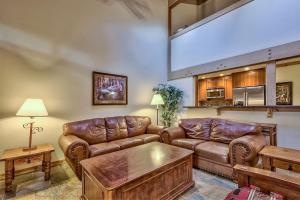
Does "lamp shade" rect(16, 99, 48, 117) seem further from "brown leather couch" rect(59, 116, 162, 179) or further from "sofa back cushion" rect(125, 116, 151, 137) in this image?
"sofa back cushion" rect(125, 116, 151, 137)

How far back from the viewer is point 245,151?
237 cm

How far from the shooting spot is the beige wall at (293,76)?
5074mm

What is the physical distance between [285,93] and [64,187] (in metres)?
6.61

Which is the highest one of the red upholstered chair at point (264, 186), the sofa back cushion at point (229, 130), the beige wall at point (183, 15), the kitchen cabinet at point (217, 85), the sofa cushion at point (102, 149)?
the beige wall at point (183, 15)

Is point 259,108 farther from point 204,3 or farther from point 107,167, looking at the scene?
point 204,3

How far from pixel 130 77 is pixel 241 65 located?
2.72 meters

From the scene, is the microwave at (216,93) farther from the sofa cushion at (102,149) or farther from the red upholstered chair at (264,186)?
the red upholstered chair at (264,186)

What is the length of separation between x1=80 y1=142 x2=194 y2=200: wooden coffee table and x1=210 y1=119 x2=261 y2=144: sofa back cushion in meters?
1.26

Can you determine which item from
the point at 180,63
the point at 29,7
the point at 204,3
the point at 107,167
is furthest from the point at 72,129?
the point at 204,3

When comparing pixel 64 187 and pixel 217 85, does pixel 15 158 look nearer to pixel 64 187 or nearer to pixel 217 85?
pixel 64 187

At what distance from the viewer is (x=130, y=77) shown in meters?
4.44

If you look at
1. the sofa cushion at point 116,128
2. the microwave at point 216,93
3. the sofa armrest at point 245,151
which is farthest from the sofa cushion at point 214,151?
the microwave at point 216,93

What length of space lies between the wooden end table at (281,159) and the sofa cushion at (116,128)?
2663mm

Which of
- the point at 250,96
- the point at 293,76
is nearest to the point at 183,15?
Result: the point at 250,96
